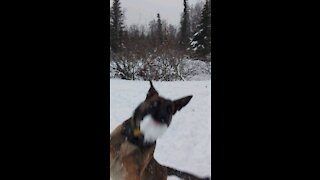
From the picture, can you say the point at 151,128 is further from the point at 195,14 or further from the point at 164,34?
the point at 195,14

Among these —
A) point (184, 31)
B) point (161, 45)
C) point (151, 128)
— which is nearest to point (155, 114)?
point (151, 128)

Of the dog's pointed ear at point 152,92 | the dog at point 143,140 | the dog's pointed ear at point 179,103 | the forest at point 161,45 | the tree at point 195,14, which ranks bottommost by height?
the dog at point 143,140

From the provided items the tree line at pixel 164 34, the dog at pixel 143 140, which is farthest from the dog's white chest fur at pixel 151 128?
the tree line at pixel 164 34

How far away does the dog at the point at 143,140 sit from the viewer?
194 cm

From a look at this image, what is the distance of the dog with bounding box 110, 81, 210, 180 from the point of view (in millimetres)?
1937

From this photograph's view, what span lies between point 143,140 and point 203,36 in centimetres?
65

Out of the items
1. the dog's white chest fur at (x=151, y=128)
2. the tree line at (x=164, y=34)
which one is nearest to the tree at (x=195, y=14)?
the tree line at (x=164, y=34)

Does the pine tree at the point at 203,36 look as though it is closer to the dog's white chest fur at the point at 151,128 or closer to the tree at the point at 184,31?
the tree at the point at 184,31

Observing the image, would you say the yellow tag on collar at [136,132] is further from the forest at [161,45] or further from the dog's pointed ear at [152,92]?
the forest at [161,45]

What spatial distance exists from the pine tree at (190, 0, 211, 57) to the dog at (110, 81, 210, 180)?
263 mm

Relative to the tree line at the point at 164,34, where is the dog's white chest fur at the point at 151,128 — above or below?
below

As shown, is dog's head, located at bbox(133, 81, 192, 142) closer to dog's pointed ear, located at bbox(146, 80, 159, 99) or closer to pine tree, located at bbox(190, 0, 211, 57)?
dog's pointed ear, located at bbox(146, 80, 159, 99)

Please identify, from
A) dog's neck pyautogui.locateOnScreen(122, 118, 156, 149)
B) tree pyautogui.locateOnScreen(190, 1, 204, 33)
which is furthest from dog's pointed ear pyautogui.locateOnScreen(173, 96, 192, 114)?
tree pyautogui.locateOnScreen(190, 1, 204, 33)
